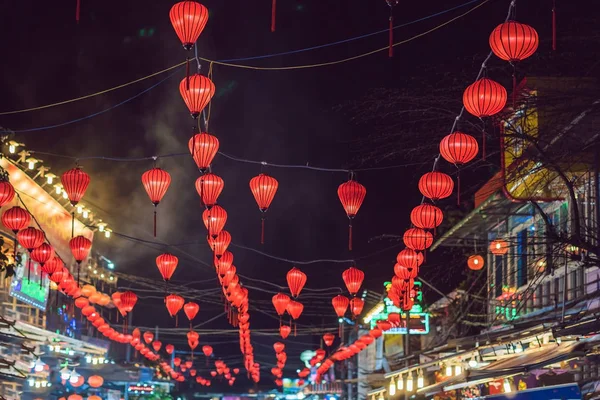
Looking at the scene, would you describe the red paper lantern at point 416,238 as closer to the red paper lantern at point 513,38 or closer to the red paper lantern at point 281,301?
the red paper lantern at point 281,301

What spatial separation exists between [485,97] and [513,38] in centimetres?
112

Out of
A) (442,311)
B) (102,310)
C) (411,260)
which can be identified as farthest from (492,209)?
(102,310)

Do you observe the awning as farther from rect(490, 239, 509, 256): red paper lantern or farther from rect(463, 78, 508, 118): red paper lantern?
rect(463, 78, 508, 118): red paper lantern

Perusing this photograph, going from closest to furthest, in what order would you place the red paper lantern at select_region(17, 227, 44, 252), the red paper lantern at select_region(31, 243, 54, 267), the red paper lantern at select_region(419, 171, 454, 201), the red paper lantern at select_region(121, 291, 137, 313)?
the red paper lantern at select_region(419, 171, 454, 201) < the red paper lantern at select_region(17, 227, 44, 252) < the red paper lantern at select_region(31, 243, 54, 267) < the red paper lantern at select_region(121, 291, 137, 313)

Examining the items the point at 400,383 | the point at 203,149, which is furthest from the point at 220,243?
the point at 400,383

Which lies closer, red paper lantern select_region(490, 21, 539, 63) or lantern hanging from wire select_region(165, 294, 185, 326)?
red paper lantern select_region(490, 21, 539, 63)

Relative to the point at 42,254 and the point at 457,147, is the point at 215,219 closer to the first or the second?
the point at 42,254

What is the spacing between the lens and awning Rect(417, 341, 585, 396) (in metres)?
13.5

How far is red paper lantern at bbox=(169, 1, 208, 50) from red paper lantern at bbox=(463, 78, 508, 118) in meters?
3.93

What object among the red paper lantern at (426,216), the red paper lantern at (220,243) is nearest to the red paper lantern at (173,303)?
the red paper lantern at (220,243)

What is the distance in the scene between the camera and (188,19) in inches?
466

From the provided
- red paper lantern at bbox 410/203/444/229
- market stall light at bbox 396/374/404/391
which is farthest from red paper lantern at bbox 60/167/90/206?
market stall light at bbox 396/374/404/391

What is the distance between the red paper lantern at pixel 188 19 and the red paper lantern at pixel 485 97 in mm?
3928

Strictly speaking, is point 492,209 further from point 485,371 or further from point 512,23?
point 512,23
